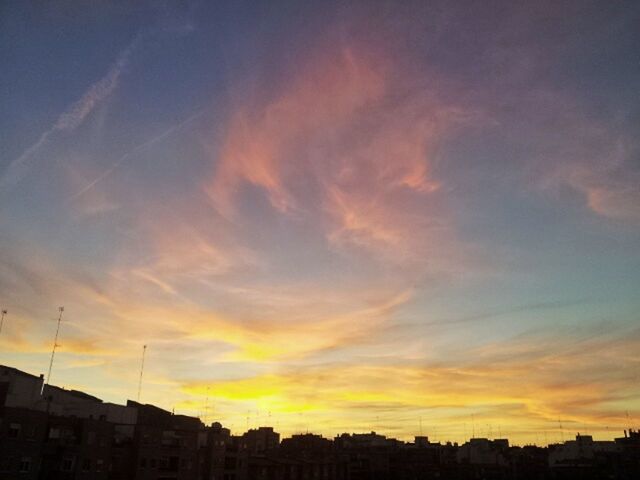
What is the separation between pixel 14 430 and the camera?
7756 cm

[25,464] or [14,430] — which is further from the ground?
[14,430]

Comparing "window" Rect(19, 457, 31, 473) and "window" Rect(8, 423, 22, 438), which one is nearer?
"window" Rect(8, 423, 22, 438)

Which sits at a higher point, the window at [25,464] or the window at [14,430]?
the window at [14,430]

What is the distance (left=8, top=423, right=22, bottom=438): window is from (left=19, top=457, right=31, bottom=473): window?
3.62 m

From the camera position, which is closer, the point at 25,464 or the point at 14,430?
the point at 14,430

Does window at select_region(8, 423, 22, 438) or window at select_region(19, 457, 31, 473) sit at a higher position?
window at select_region(8, 423, 22, 438)

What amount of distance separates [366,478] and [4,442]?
414 feet

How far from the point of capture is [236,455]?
11719 centimetres

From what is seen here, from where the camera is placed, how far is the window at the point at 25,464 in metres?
77.6

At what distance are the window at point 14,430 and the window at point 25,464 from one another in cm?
362

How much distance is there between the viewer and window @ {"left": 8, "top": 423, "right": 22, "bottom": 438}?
77.0 meters

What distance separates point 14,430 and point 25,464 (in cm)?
529

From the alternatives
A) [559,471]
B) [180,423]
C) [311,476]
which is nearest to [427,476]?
[559,471]

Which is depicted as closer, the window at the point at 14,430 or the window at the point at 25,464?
the window at the point at 14,430
